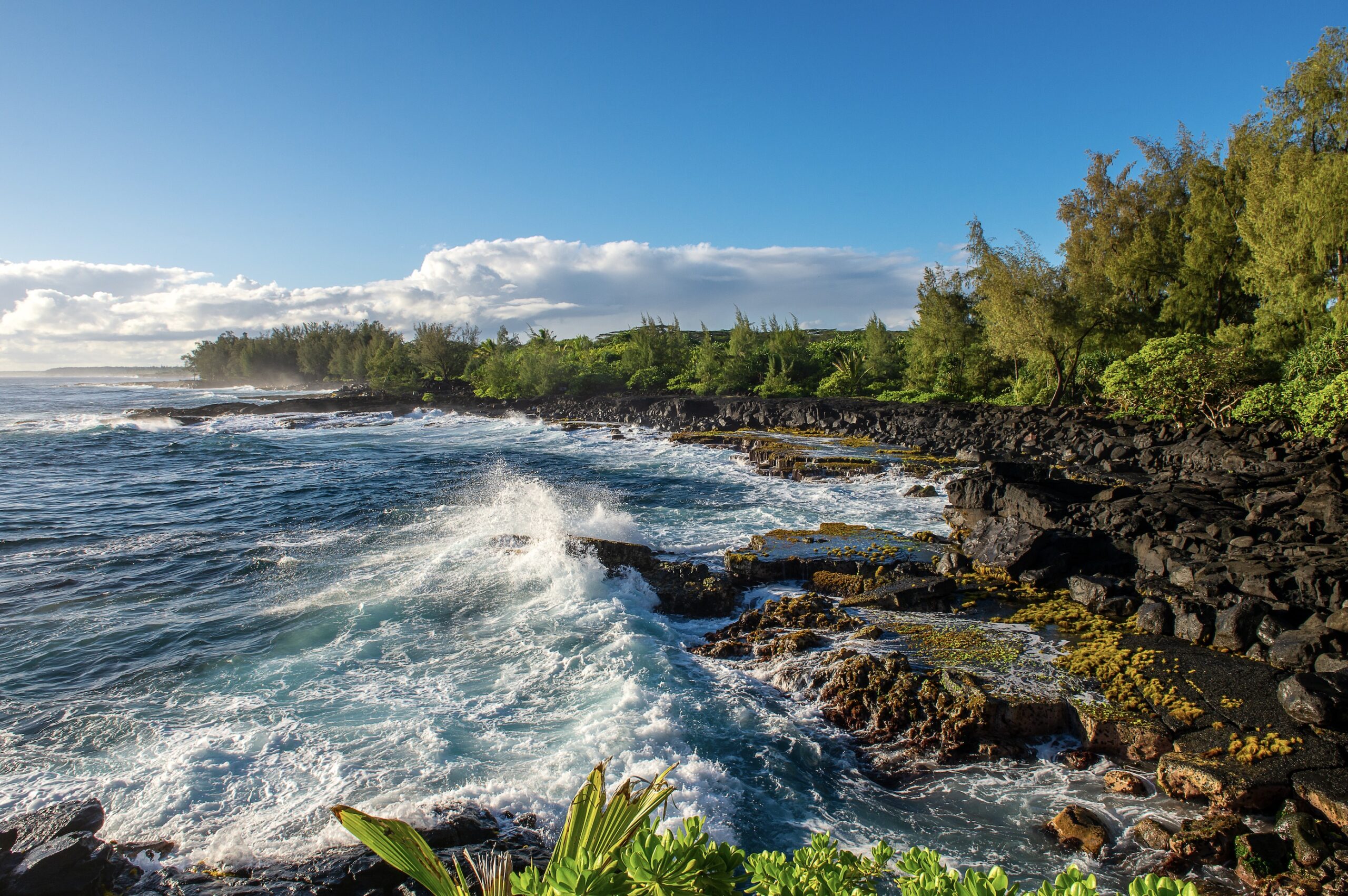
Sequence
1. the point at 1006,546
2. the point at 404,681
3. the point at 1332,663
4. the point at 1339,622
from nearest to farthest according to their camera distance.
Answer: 1. the point at 1332,663
2. the point at 1339,622
3. the point at 404,681
4. the point at 1006,546

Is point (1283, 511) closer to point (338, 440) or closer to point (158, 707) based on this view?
point (158, 707)

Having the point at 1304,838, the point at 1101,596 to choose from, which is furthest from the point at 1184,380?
the point at 1304,838

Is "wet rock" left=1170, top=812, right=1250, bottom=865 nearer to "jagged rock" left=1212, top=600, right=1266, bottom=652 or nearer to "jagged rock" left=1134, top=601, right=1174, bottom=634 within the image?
"jagged rock" left=1212, top=600, right=1266, bottom=652

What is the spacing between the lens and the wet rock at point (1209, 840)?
18.5 ft

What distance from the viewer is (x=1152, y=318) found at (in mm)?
29734

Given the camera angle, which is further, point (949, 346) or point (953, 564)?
point (949, 346)

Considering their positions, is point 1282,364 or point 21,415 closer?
point 1282,364

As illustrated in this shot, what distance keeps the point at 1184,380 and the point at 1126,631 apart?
55.7 ft

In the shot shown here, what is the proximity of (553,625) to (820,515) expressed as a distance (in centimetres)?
889

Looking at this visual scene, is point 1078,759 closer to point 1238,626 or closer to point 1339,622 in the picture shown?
point 1238,626

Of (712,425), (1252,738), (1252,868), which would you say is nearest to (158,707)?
(1252,868)

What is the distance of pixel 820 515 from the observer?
17328 mm

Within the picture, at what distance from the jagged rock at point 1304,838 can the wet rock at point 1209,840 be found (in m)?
0.31

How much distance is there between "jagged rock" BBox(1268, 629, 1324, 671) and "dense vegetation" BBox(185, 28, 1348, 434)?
471 inches
